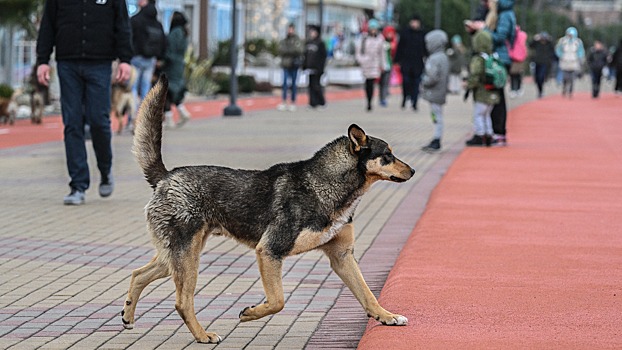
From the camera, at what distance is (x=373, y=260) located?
30.9 feet

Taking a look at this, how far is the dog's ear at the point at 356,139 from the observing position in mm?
6770

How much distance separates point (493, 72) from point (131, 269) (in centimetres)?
1020

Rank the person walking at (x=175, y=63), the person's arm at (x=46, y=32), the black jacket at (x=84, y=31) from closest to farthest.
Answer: the black jacket at (x=84, y=31) → the person's arm at (x=46, y=32) → the person walking at (x=175, y=63)

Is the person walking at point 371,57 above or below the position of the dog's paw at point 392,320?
below

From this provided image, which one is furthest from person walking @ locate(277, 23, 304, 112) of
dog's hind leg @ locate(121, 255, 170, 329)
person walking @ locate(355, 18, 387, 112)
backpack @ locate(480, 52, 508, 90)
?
dog's hind leg @ locate(121, 255, 170, 329)

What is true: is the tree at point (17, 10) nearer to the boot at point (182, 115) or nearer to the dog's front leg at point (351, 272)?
the boot at point (182, 115)

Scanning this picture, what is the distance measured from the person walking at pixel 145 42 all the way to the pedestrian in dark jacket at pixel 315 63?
31.2 feet

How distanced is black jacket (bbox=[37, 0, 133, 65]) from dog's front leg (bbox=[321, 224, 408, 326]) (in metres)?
5.55

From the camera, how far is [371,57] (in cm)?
3128

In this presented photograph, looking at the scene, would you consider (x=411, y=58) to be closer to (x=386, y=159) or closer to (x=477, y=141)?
(x=477, y=141)

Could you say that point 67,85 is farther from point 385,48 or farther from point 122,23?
point 385,48

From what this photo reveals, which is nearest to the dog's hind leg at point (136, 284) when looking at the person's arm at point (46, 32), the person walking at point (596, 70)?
the person's arm at point (46, 32)

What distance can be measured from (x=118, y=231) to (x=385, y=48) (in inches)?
915

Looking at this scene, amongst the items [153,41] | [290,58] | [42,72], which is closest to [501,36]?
[153,41]
